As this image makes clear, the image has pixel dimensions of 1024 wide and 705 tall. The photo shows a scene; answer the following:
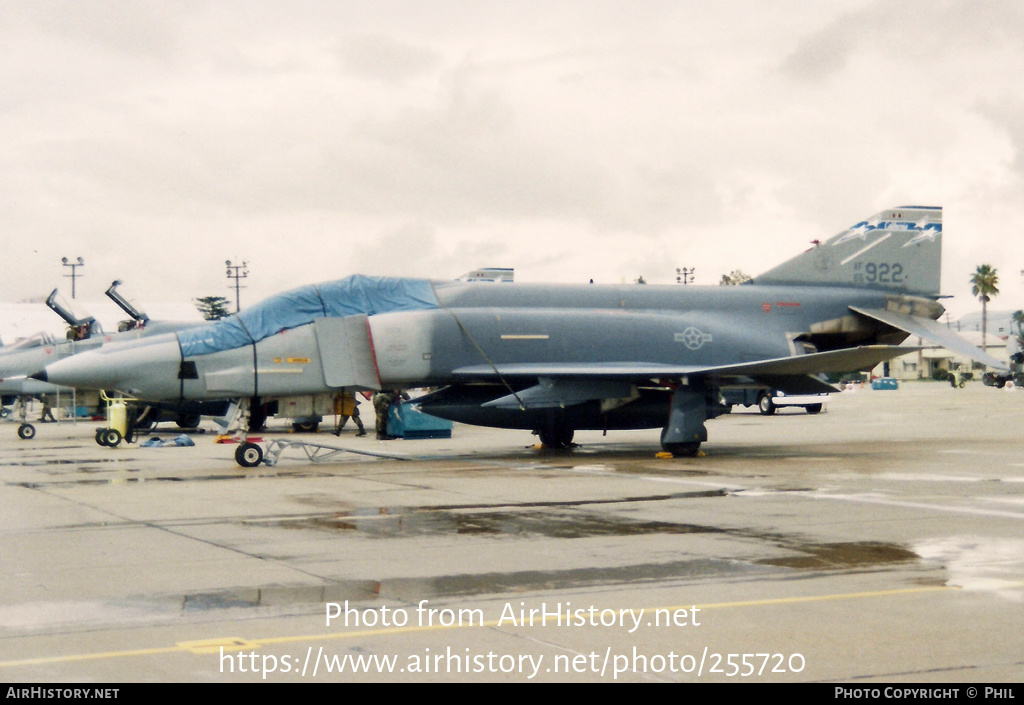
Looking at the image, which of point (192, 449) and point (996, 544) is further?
point (192, 449)

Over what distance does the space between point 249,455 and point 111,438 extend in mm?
6983

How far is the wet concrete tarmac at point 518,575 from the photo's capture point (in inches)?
195

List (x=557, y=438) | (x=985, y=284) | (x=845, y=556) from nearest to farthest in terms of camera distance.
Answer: (x=845, y=556)
(x=557, y=438)
(x=985, y=284)

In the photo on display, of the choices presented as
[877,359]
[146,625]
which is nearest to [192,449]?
[877,359]

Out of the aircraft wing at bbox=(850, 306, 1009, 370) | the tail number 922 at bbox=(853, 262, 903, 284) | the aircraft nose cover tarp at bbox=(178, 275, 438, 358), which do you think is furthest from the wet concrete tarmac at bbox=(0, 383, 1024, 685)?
the tail number 922 at bbox=(853, 262, 903, 284)

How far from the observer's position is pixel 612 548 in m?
8.30

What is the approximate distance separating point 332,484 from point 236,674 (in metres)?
9.12

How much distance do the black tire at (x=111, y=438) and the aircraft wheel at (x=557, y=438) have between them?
29.9ft

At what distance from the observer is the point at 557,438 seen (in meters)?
20.1

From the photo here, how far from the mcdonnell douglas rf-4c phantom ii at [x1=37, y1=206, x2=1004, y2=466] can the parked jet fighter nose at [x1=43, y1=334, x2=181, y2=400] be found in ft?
0.08

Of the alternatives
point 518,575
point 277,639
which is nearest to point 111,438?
point 518,575

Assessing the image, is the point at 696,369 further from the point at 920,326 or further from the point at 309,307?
the point at 309,307

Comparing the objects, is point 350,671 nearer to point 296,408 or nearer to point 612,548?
point 612,548

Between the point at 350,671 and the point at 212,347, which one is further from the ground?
the point at 212,347
